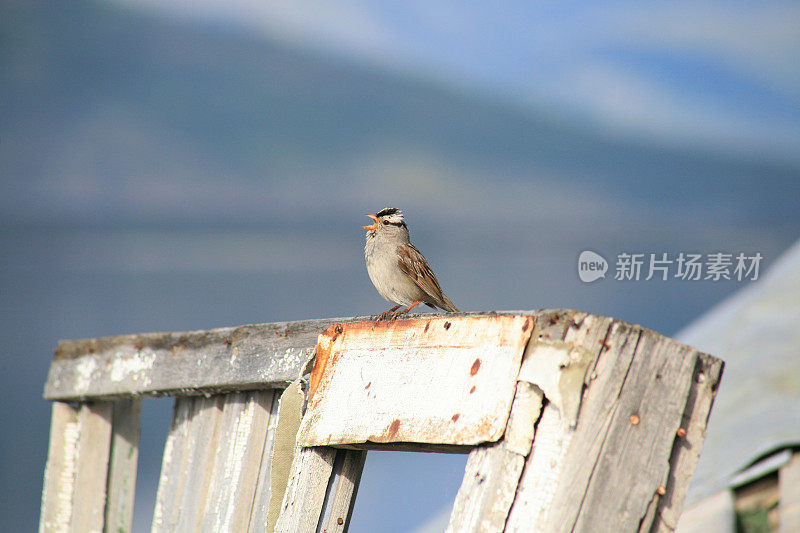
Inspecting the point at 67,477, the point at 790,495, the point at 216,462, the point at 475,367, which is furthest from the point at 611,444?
the point at 790,495

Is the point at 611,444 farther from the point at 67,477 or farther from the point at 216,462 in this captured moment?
the point at 67,477

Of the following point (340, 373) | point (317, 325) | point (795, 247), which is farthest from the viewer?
point (795, 247)

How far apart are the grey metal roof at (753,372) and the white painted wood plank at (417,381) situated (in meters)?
3.10

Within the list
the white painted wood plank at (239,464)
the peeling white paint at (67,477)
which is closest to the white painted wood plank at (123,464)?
the peeling white paint at (67,477)

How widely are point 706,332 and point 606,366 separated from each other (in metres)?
6.29

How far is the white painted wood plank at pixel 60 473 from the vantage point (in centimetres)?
286

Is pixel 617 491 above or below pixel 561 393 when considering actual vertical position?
below

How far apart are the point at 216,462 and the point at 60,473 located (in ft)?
3.05

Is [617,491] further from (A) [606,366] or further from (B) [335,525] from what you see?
(B) [335,525]

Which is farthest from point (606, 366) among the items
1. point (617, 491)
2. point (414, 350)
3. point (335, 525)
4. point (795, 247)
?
point (795, 247)

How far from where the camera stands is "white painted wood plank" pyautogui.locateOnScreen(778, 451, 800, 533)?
359 centimetres

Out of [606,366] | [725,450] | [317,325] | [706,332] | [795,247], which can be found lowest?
[606,366]

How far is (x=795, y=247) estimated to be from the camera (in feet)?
25.7

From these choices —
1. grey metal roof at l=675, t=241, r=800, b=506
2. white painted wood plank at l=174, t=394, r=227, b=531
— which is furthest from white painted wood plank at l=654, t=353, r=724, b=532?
grey metal roof at l=675, t=241, r=800, b=506
